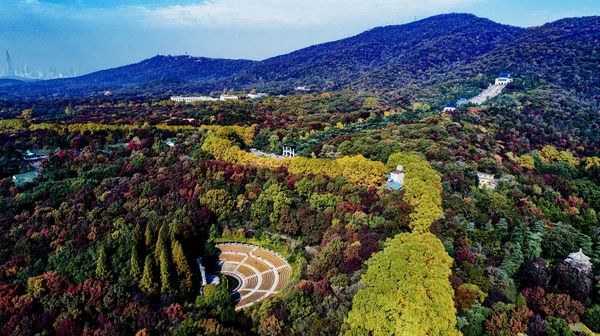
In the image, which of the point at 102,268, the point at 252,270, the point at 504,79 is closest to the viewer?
the point at 102,268

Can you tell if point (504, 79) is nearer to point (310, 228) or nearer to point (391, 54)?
point (310, 228)

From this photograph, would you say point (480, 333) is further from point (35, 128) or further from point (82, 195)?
point (35, 128)

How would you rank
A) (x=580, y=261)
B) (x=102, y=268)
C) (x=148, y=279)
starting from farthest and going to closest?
(x=580, y=261) < (x=102, y=268) < (x=148, y=279)

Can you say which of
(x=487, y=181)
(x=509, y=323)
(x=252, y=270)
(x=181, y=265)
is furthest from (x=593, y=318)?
(x=181, y=265)

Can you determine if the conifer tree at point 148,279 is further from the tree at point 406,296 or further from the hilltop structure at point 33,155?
the hilltop structure at point 33,155

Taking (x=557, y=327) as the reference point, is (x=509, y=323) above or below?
above

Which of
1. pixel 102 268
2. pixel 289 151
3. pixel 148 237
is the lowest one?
pixel 102 268

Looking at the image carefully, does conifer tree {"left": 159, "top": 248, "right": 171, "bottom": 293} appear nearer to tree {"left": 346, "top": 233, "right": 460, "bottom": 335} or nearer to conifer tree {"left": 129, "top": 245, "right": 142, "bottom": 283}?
conifer tree {"left": 129, "top": 245, "right": 142, "bottom": 283}

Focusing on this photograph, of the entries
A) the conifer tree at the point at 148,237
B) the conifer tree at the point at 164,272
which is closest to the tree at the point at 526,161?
the conifer tree at the point at 164,272

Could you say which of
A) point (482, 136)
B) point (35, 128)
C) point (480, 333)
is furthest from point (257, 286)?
point (35, 128)
